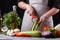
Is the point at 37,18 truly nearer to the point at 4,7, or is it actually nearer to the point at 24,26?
the point at 24,26

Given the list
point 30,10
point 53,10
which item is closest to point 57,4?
point 53,10

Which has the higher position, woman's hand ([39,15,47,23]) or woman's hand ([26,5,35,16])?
woman's hand ([26,5,35,16])

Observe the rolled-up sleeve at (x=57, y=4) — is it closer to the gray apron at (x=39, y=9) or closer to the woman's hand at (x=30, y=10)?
the gray apron at (x=39, y=9)

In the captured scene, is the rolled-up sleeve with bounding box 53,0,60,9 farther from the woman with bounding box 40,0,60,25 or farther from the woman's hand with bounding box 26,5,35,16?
the woman's hand with bounding box 26,5,35,16

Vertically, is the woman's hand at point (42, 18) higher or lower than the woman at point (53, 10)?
lower

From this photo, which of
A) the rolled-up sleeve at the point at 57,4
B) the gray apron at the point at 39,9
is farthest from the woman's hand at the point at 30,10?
the rolled-up sleeve at the point at 57,4

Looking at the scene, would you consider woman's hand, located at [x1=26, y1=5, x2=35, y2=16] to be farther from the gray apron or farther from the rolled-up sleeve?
the rolled-up sleeve

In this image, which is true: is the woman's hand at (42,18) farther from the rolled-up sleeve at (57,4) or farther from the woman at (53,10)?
the rolled-up sleeve at (57,4)

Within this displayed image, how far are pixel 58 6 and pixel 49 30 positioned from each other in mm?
279

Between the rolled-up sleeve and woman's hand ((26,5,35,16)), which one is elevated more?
the rolled-up sleeve

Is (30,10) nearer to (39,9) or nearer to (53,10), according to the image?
(39,9)

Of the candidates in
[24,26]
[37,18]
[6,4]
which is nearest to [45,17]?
[37,18]

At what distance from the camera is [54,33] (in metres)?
1.09

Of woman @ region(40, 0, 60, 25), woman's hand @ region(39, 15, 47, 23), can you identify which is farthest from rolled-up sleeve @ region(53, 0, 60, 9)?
woman's hand @ region(39, 15, 47, 23)
